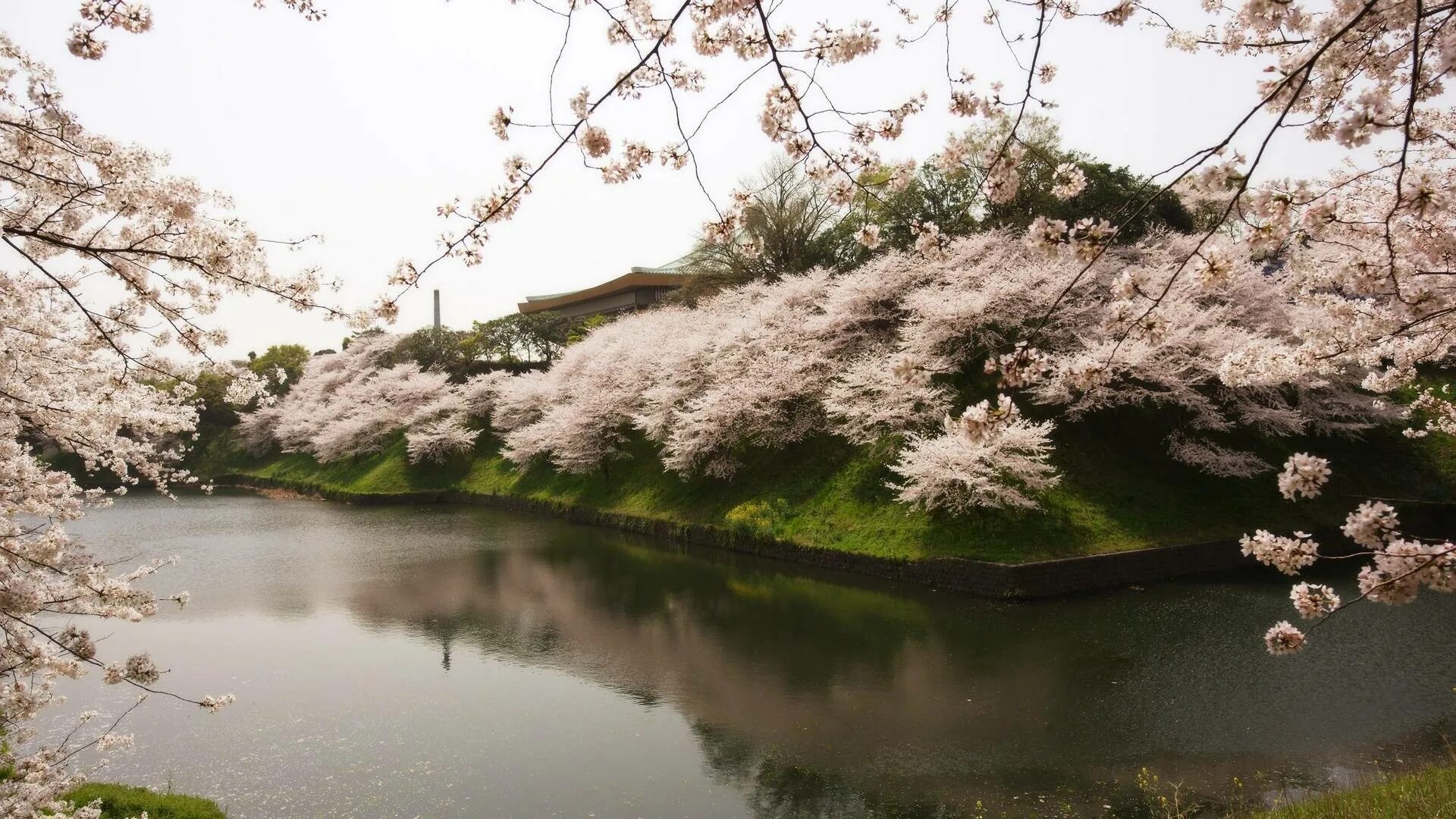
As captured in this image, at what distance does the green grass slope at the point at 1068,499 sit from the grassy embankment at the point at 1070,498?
26mm

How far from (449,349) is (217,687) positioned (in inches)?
1230

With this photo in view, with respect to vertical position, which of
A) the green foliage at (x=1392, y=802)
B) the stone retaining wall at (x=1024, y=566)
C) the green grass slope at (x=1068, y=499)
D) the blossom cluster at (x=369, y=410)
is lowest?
the green foliage at (x=1392, y=802)

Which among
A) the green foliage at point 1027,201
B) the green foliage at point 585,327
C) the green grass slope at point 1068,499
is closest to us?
the green grass slope at point 1068,499

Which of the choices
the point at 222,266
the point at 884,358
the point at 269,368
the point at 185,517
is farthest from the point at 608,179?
the point at 269,368

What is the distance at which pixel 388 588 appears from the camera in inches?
552

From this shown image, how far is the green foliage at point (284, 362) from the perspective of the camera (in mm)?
44219

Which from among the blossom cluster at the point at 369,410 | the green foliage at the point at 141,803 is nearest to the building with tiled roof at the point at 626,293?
the blossom cluster at the point at 369,410

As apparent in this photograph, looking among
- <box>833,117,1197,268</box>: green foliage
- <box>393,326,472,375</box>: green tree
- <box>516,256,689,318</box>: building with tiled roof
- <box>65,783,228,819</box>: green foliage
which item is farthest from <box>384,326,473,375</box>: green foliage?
<box>65,783,228,819</box>: green foliage

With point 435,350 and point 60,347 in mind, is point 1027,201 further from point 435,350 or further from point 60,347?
point 435,350

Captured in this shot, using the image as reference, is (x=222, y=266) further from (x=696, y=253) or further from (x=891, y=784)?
(x=696, y=253)

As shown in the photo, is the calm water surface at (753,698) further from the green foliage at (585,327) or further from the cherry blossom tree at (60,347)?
the green foliage at (585,327)

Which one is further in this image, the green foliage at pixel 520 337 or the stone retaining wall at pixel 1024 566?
the green foliage at pixel 520 337

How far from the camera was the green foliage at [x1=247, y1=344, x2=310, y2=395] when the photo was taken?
44.2 m

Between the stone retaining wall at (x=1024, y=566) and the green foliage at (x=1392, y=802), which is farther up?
the stone retaining wall at (x=1024, y=566)
